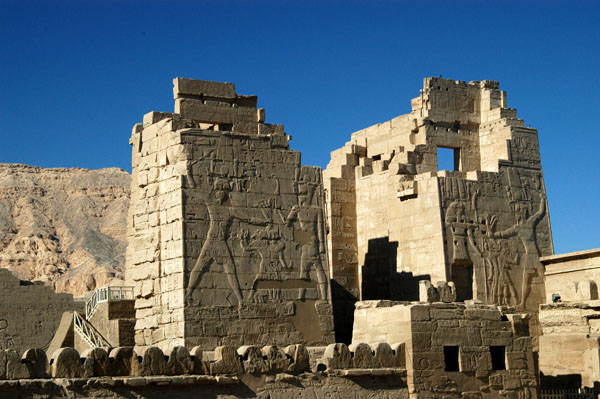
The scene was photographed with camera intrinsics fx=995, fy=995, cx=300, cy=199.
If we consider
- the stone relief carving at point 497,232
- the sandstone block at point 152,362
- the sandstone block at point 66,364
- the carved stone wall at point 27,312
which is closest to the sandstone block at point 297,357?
the sandstone block at point 152,362

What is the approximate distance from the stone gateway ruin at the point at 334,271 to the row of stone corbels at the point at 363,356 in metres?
0.03

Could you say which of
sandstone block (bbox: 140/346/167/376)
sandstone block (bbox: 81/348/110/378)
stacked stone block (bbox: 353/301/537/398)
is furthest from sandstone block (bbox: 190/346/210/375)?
stacked stone block (bbox: 353/301/537/398)

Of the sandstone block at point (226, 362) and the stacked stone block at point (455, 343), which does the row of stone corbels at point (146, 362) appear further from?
the stacked stone block at point (455, 343)

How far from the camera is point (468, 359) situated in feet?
58.0

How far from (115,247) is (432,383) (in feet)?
225

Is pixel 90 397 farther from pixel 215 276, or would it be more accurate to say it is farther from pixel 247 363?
pixel 215 276

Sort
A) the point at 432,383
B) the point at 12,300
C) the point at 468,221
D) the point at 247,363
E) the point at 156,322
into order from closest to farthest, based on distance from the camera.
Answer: the point at 247,363 → the point at 432,383 → the point at 156,322 → the point at 468,221 → the point at 12,300

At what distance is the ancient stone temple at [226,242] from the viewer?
18.0 meters

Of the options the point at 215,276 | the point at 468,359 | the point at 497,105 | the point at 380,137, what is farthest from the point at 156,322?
the point at 497,105

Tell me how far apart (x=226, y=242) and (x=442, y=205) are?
624 centimetres

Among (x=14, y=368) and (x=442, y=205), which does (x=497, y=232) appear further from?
(x=14, y=368)

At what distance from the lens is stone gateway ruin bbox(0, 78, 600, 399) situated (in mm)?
15922

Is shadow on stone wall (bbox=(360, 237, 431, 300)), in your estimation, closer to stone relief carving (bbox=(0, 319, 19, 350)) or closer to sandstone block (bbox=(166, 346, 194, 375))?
sandstone block (bbox=(166, 346, 194, 375))

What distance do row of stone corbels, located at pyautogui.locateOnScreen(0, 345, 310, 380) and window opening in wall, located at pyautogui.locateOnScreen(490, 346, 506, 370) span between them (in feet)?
13.0
